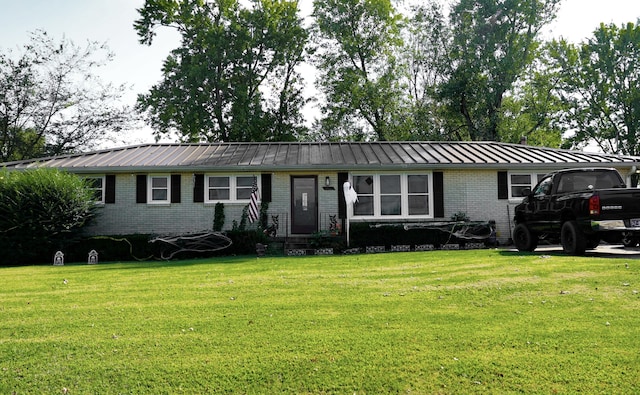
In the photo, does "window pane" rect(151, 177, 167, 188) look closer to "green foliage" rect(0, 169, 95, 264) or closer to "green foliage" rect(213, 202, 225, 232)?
"green foliage" rect(213, 202, 225, 232)

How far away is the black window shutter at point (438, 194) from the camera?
50.9 feet

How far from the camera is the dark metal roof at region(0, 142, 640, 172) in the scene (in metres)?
14.9

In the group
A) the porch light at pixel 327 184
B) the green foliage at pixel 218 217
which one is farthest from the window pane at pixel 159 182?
the porch light at pixel 327 184

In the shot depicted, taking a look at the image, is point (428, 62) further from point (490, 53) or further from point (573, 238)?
point (573, 238)

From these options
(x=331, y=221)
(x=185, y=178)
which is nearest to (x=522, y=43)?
(x=331, y=221)

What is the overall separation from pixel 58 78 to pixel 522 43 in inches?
1258

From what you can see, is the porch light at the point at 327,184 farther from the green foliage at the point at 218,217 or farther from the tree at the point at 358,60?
the tree at the point at 358,60

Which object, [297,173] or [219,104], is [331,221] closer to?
[297,173]

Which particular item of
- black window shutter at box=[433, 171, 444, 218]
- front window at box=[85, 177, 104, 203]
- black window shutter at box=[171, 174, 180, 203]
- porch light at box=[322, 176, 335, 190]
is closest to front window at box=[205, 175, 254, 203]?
black window shutter at box=[171, 174, 180, 203]

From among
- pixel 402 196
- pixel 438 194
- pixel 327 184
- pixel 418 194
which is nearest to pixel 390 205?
pixel 402 196

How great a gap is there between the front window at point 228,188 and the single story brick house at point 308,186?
3cm

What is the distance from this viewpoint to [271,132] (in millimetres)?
30797

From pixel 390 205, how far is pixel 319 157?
3.13 m

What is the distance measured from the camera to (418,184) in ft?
51.7
